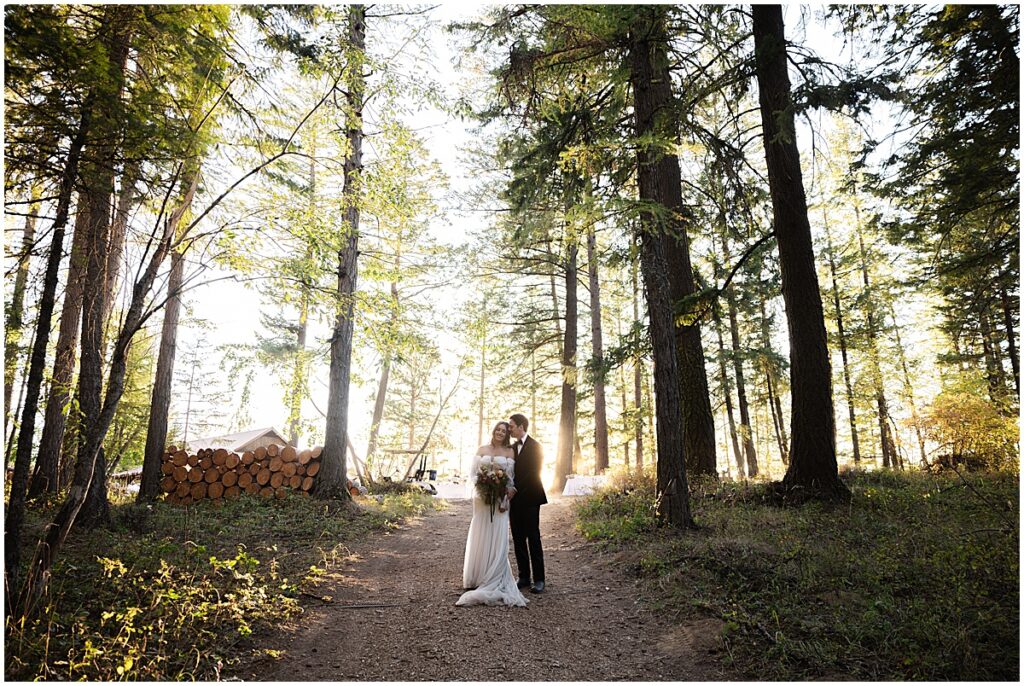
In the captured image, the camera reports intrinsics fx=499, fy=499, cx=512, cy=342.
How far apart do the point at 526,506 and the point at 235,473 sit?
8.61 meters

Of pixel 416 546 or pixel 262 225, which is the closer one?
pixel 262 225

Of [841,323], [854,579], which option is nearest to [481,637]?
[854,579]

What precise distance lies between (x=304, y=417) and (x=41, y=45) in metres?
9.86

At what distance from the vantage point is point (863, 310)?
17078 millimetres

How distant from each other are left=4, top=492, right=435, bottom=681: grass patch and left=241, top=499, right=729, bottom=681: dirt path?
1.17 feet

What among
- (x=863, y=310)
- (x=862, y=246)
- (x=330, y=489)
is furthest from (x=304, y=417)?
(x=862, y=246)

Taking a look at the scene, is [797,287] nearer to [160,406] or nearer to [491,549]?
[491,549]

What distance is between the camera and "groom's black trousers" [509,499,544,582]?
577 centimetres

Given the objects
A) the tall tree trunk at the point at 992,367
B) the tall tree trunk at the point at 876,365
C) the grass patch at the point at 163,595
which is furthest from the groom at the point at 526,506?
the tall tree trunk at the point at 876,365

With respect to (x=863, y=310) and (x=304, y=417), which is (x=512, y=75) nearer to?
(x=304, y=417)

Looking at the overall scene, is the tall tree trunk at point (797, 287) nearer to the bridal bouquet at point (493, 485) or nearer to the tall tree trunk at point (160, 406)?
the bridal bouquet at point (493, 485)

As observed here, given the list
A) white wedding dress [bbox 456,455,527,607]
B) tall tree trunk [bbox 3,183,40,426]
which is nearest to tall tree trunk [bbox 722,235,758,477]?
white wedding dress [bbox 456,455,527,607]

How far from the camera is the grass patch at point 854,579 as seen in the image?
3.45 meters

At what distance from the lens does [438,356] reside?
1390cm
